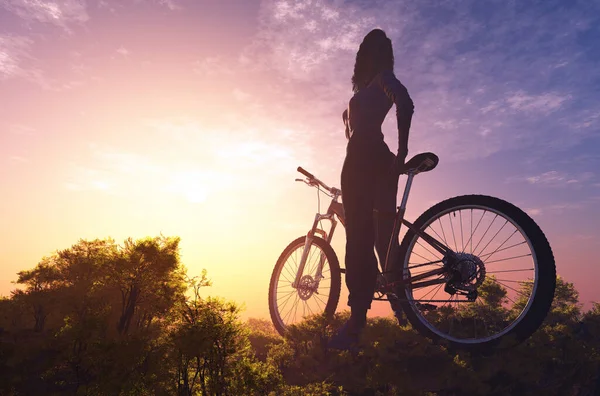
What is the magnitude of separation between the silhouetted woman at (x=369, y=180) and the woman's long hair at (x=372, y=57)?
0.01 m

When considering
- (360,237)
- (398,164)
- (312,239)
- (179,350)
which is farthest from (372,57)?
(179,350)

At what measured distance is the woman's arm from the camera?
4.17 meters

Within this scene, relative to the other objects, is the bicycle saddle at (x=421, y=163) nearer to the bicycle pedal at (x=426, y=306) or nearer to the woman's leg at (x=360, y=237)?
the woman's leg at (x=360, y=237)

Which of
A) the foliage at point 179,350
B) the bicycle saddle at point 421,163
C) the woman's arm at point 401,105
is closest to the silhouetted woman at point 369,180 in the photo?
the woman's arm at point 401,105

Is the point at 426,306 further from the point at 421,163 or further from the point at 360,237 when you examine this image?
the point at 421,163

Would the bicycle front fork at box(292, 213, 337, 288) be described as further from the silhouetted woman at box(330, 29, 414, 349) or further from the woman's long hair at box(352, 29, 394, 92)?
the woman's long hair at box(352, 29, 394, 92)

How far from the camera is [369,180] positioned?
4492mm

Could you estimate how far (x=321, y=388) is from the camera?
2.53m

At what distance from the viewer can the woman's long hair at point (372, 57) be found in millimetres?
4918

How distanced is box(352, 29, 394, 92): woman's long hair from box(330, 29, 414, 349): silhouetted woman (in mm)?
14

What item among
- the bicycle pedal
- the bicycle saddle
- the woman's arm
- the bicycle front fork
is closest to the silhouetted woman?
the woman's arm

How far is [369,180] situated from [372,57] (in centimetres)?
180

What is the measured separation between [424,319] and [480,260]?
3.17 ft

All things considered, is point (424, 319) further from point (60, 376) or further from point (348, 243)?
point (60, 376)
